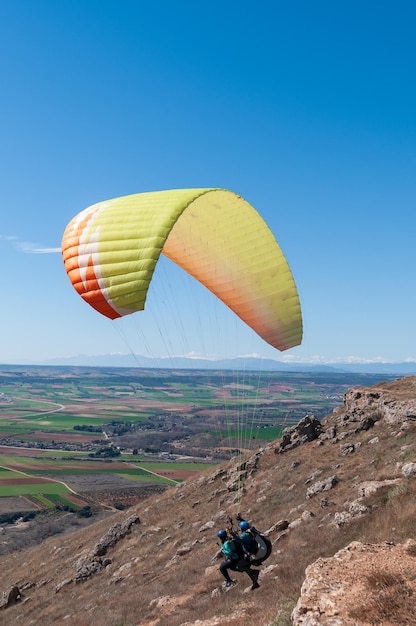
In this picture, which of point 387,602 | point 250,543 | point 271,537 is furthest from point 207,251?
point 387,602

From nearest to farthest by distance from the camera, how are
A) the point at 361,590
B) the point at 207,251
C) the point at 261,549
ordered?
the point at 361,590 → the point at 261,549 → the point at 207,251

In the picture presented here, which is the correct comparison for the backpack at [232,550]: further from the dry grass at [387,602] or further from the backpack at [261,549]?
the dry grass at [387,602]

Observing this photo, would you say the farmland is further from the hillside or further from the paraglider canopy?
the paraglider canopy

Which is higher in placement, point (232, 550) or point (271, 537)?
point (232, 550)

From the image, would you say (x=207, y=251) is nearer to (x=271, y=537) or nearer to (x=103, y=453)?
(x=271, y=537)

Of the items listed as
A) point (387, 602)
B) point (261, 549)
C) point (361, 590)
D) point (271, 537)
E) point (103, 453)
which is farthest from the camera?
point (103, 453)

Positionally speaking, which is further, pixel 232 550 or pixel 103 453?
pixel 103 453

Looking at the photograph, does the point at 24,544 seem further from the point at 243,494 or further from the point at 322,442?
the point at 322,442
